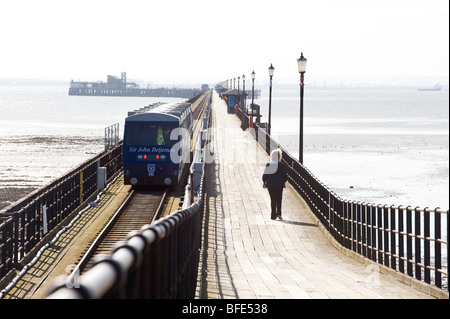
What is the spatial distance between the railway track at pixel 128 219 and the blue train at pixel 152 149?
669 millimetres

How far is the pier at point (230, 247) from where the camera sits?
4.33 meters

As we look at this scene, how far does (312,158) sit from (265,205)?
199 ft

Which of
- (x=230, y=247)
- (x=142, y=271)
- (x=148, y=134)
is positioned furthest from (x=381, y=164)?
(x=142, y=271)

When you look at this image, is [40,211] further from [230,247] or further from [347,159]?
[347,159]

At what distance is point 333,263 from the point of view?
12.2 m

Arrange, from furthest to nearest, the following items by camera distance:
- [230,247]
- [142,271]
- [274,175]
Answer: [274,175] < [230,247] < [142,271]

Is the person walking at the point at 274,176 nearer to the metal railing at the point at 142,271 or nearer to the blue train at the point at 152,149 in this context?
the metal railing at the point at 142,271

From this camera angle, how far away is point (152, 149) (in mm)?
25906

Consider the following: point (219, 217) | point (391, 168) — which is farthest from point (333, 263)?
point (391, 168)

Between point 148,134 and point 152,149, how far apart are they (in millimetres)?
628

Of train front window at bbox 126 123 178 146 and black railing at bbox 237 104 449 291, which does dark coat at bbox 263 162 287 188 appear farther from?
train front window at bbox 126 123 178 146

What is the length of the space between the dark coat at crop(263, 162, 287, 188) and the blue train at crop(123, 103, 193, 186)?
1007 centimetres

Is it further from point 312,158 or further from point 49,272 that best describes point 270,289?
point 312,158

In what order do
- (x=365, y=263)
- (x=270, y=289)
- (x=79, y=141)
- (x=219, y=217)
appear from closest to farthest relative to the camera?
(x=270, y=289)
(x=365, y=263)
(x=219, y=217)
(x=79, y=141)
